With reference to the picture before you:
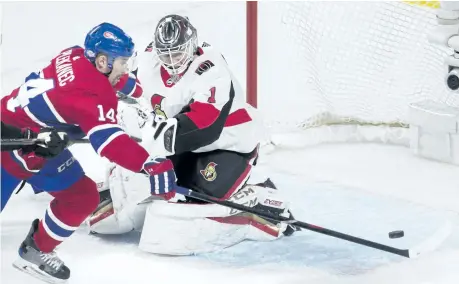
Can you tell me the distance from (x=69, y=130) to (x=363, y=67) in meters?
1.62

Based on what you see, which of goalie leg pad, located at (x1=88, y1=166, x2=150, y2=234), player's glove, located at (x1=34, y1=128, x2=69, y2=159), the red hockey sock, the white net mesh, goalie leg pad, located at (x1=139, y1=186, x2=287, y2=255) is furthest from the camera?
the white net mesh

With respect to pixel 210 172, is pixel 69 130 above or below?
above

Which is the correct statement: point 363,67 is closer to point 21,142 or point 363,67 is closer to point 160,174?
point 160,174

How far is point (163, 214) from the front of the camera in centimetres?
379

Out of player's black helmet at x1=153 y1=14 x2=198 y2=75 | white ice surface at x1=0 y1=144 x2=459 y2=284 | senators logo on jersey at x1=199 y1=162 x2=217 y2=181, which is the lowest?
white ice surface at x1=0 y1=144 x2=459 y2=284

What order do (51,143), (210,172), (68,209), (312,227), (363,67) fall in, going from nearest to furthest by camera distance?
(51,143) < (68,209) < (312,227) < (210,172) < (363,67)

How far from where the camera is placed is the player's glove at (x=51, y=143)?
11.0ft

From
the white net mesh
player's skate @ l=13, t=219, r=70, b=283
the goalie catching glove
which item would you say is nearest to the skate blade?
player's skate @ l=13, t=219, r=70, b=283

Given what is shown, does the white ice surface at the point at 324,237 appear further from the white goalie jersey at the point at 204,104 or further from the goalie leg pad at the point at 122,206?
the white goalie jersey at the point at 204,104

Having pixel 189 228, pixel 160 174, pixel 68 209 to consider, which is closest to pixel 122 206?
pixel 189 228

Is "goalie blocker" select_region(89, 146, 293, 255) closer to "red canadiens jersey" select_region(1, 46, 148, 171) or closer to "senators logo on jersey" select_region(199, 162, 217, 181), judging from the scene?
"senators logo on jersey" select_region(199, 162, 217, 181)

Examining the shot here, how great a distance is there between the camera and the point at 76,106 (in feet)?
11.0

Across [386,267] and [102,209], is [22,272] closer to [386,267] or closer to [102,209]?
[102,209]

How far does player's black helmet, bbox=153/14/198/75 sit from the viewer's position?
12.2ft
